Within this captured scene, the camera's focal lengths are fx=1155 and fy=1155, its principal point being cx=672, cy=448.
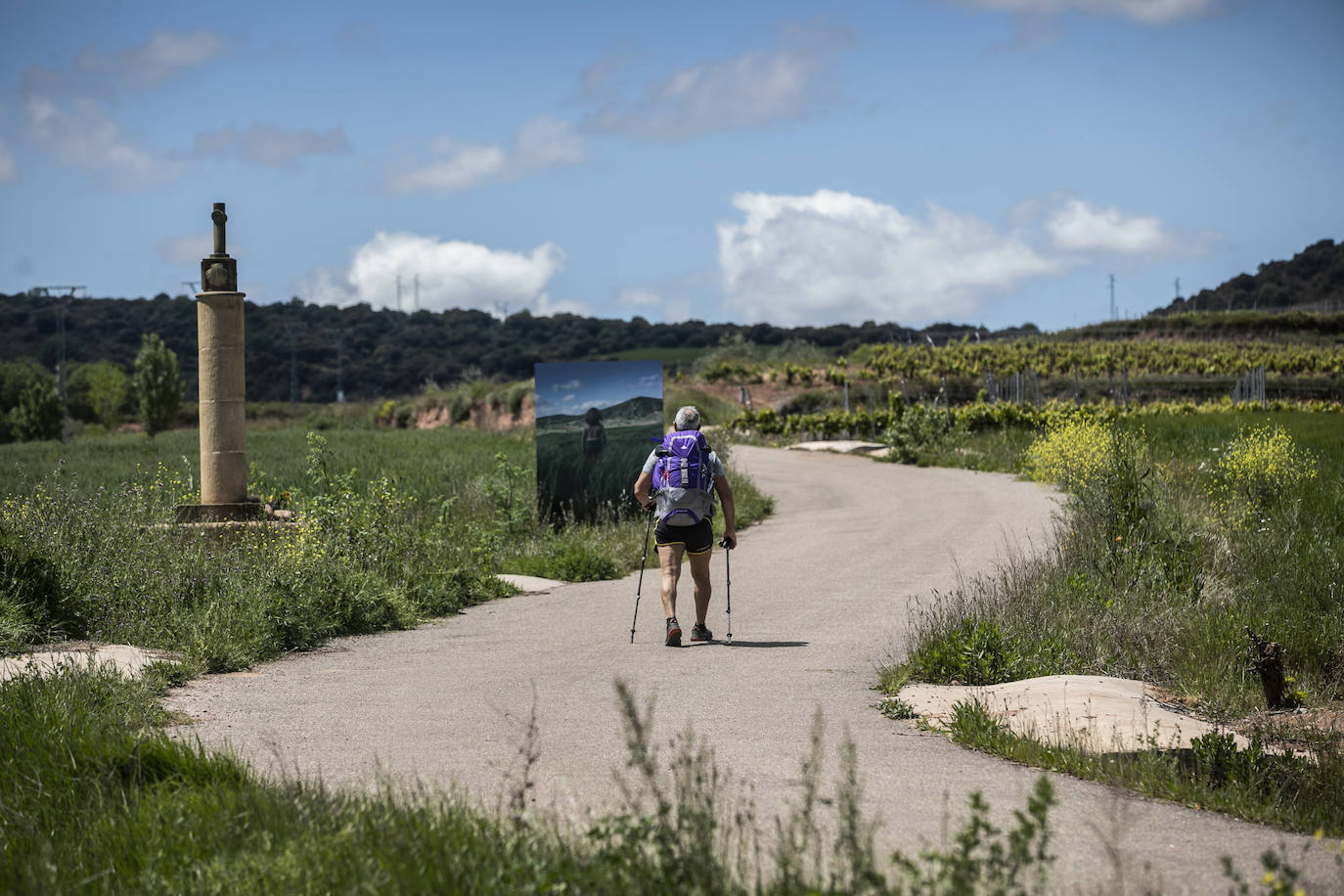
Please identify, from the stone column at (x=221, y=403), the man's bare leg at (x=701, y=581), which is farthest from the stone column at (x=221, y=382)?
the man's bare leg at (x=701, y=581)

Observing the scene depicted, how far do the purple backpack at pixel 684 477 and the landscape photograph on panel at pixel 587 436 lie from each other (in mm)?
7343

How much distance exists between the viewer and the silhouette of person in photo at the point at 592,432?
17766 mm

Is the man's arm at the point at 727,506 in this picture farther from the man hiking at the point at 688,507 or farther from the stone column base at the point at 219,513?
the stone column base at the point at 219,513

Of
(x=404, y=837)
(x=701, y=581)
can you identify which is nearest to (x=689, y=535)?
(x=701, y=581)

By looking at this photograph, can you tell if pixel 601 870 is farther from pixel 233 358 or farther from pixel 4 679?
pixel 233 358

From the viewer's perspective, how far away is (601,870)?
3803mm

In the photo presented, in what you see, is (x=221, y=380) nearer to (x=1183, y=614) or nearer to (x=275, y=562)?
(x=275, y=562)

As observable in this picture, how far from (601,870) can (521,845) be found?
41cm

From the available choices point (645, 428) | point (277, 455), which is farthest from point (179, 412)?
point (645, 428)

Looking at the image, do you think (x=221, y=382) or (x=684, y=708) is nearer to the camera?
(x=684, y=708)

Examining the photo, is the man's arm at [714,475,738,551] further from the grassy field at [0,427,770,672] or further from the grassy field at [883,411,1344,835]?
the grassy field at [0,427,770,672]

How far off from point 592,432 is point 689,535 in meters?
7.73

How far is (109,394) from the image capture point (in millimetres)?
79688

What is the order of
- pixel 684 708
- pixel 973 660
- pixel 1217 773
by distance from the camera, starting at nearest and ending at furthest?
pixel 1217 773, pixel 684 708, pixel 973 660
